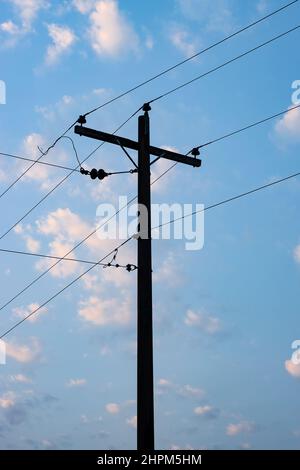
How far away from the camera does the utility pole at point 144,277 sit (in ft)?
35.0

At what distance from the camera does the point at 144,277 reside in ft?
38.2

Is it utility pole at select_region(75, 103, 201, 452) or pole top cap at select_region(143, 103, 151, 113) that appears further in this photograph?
pole top cap at select_region(143, 103, 151, 113)

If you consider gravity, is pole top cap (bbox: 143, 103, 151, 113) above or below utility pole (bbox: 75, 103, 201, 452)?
above

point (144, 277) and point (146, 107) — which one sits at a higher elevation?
point (146, 107)

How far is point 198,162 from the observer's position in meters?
15.0

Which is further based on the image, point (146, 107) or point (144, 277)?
point (146, 107)

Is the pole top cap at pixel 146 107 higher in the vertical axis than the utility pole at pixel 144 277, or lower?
higher

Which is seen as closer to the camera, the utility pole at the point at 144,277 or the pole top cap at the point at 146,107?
the utility pole at the point at 144,277

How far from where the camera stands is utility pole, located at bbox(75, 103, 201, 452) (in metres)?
10.7
